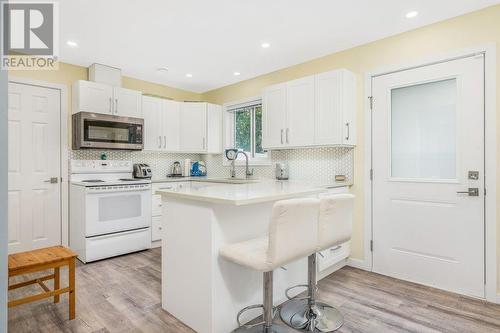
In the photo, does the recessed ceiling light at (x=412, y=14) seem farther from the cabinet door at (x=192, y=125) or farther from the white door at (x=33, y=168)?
the white door at (x=33, y=168)

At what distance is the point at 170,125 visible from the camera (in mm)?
4652

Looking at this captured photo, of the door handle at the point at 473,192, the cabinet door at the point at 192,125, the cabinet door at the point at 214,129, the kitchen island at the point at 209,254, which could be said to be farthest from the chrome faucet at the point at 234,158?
the door handle at the point at 473,192

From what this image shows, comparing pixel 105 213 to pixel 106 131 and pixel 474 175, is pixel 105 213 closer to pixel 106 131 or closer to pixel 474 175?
pixel 106 131

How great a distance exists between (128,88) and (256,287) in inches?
146

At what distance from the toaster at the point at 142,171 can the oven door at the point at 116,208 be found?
45 cm

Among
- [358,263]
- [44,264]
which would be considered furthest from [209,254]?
[358,263]

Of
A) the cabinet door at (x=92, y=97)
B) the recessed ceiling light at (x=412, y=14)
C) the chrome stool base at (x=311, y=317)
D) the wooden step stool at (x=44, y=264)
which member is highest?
the recessed ceiling light at (x=412, y=14)

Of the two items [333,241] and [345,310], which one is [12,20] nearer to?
[333,241]

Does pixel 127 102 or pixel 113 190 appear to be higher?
pixel 127 102

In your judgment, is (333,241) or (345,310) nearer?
(333,241)

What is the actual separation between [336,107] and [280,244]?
80.9 inches

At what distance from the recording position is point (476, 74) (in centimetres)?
249

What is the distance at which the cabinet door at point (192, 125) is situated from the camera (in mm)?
4770

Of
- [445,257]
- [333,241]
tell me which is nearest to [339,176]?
[445,257]
